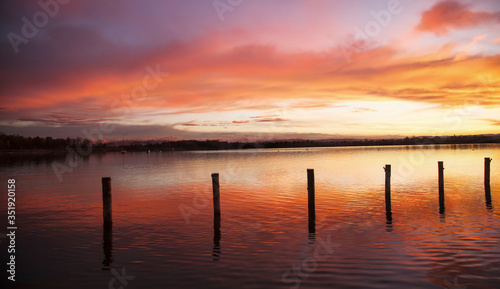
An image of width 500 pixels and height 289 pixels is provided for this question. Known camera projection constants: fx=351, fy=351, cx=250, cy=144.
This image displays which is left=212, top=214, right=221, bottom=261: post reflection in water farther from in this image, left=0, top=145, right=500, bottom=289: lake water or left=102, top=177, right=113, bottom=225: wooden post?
left=102, top=177, right=113, bottom=225: wooden post

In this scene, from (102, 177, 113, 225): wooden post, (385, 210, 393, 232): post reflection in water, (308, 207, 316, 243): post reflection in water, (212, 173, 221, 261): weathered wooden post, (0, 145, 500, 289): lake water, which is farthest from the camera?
(385, 210, 393, 232): post reflection in water

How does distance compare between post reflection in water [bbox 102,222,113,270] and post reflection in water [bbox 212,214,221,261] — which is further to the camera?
post reflection in water [bbox 212,214,221,261]

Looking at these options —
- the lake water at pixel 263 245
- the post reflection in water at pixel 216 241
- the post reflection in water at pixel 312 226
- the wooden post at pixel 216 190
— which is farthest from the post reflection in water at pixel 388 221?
the wooden post at pixel 216 190

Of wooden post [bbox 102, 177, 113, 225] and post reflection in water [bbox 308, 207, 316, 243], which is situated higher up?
wooden post [bbox 102, 177, 113, 225]

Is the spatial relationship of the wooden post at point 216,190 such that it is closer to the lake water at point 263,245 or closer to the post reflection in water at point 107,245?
the lake water at point 263,245

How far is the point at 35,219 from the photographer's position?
730 inches

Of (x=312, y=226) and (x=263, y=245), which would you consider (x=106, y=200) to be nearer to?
(x=263, y=245)

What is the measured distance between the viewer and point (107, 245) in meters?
13.3

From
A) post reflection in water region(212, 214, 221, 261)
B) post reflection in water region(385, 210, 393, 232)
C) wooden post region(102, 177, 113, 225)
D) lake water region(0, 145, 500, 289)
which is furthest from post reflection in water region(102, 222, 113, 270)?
post reflection in water region(385, 210, 393, 232)

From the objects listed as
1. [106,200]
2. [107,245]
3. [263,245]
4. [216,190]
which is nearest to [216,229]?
[216,190]

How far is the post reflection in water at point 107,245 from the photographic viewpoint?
37.2ft

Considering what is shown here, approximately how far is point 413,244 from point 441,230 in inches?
113

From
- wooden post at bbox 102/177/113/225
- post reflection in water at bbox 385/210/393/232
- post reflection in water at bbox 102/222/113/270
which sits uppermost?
wooden post at bbox 102/177/113/225

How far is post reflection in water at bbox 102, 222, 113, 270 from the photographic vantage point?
11.3 m
